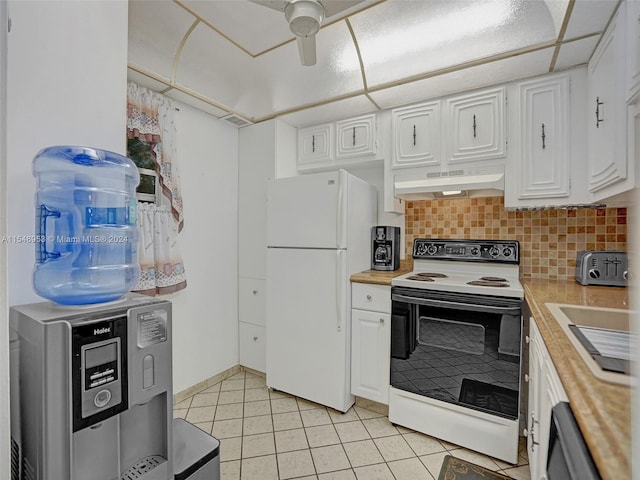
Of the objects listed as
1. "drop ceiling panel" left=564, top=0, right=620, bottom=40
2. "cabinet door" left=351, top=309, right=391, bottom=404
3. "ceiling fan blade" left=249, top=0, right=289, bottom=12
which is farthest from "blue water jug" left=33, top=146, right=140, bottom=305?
"drop ceiling panel" left=564, top=0, right=620, bottom=40

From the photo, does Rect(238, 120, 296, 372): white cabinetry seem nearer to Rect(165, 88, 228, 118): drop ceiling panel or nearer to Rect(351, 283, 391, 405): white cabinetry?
Rect(165, 88, 228, 118): drop ceiling panel

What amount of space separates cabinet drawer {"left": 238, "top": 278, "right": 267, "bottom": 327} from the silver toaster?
229 cm

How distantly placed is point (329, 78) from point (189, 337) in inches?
88.3

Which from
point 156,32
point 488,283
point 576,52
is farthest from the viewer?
point 488,283

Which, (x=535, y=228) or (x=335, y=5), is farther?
(x=535, y=228)

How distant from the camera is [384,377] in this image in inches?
81.8

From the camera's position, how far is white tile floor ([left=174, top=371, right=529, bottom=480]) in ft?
5.41

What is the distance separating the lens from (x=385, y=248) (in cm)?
245

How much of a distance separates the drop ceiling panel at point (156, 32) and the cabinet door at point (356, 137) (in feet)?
4.25

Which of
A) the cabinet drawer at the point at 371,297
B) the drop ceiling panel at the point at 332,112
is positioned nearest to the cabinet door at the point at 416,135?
the drop ceiling panel at the point at 332,112

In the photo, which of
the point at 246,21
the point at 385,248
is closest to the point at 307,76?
the point at 246,21

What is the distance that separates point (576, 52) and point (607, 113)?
0.49 meters

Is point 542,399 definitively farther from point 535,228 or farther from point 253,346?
point 253,346

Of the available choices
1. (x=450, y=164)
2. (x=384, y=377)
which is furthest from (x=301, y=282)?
(x=450, y=164)
